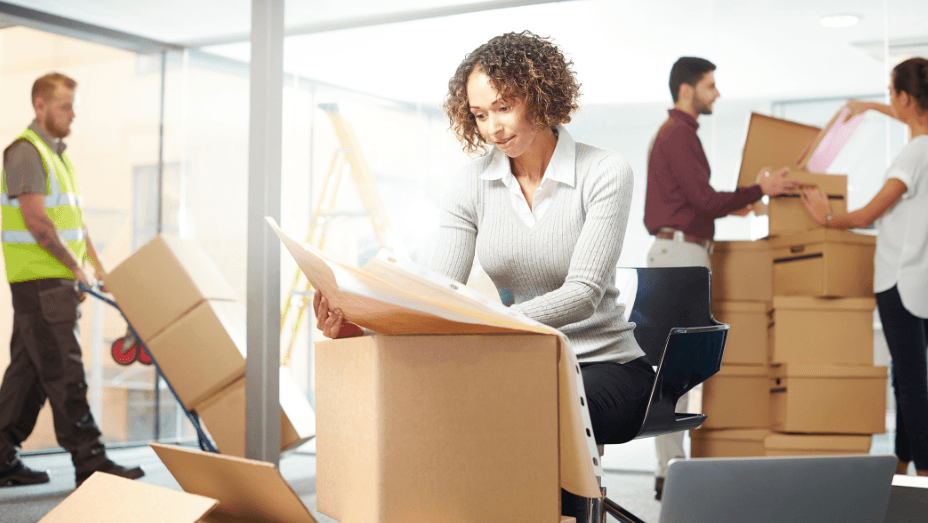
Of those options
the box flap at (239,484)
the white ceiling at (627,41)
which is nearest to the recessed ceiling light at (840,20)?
the white ceiling at (627,41)

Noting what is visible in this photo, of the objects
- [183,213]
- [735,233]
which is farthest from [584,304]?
[183,213]

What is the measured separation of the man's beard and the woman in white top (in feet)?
9.38

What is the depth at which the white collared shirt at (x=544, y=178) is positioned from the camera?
141 centimetres

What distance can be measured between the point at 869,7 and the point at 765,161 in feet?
2.28

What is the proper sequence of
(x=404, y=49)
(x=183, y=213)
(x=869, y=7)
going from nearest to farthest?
(x=869, y=7)
(x=404, y=49)
(x=183, y=213)

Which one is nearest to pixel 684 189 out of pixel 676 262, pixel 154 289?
pixel 676 262

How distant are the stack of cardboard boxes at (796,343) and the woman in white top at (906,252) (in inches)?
2.2

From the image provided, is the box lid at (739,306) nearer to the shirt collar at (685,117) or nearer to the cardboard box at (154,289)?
the shirt collar at (685,117)

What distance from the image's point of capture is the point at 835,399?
259 centimetres

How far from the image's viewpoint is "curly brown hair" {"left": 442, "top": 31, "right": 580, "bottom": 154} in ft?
4.41

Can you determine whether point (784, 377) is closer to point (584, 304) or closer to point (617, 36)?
point (617, 36)

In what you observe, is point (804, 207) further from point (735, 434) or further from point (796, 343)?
point (735, 434)

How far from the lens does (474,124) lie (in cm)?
148

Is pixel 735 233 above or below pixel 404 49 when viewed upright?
below
